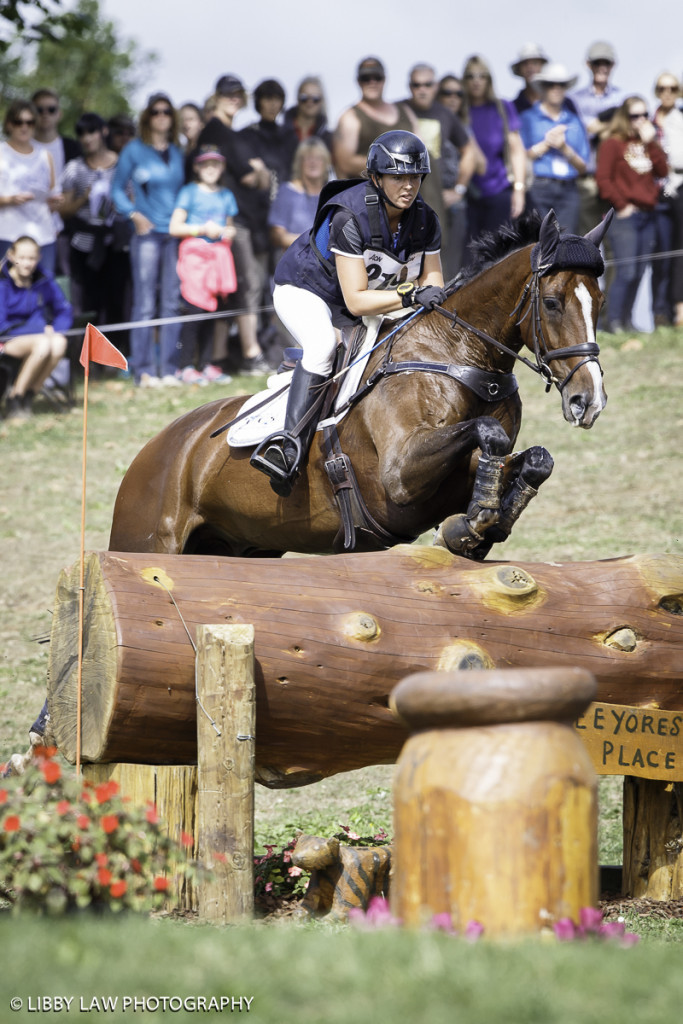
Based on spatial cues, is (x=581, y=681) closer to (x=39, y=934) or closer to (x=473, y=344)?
(x=39, y=934)

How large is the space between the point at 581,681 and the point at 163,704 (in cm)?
182

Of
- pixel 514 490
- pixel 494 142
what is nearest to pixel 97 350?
pixel 514 490

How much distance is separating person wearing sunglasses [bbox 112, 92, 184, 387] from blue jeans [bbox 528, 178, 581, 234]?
3874 millimetres

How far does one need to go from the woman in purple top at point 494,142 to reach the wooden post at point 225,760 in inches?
418

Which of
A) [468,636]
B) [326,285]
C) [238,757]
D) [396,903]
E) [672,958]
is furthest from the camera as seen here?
[326,285]

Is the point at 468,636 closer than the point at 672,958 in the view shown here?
No

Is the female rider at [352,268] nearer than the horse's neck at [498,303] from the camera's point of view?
No

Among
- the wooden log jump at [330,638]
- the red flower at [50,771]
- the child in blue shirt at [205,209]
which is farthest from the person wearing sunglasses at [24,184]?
the red flower at [50,771]

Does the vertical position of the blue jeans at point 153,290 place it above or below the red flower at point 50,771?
above

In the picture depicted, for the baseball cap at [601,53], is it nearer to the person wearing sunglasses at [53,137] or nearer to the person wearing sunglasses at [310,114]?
the person wearing sunglasses at [310,114]

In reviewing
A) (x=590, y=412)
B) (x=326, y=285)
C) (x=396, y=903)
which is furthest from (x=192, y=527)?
(x=396, y=903)

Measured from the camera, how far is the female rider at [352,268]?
620cm

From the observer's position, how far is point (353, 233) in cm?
623

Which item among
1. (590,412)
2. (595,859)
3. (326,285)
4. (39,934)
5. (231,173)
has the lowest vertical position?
(39,934)
